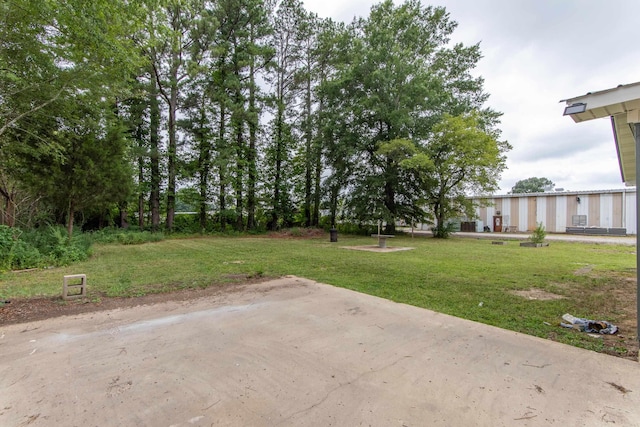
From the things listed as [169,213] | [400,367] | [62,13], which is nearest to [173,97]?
[169,213]

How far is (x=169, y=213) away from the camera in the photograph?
16.9 meters

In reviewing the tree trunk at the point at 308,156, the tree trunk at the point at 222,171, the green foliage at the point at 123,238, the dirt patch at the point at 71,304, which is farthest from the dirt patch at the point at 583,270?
the tree trunk at the point at 222,171

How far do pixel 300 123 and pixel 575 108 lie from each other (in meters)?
18.9

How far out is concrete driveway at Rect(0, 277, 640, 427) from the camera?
72.2 inches

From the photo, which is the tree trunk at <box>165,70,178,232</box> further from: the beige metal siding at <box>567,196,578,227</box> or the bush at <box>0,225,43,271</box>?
the beige metal siding at <box>567,196,578,227</box>

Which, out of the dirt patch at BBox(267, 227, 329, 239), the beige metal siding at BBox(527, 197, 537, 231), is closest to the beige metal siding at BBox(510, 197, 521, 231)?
the beige metal siding at BBox(527, 197, 537, 231)

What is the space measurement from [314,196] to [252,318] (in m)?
16.6

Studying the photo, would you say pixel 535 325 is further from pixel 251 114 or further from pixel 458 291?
pixel 251 114

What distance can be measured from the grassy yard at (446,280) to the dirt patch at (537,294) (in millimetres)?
19

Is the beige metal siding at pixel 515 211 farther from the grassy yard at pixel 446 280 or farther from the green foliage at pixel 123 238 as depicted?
the green foliage at pixel 123 238

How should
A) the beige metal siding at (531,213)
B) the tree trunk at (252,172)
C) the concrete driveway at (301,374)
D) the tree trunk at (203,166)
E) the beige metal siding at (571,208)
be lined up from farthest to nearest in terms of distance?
the beige metal siding at (531,213) < the beige metal siding at (571,208) < the tree trunk at (252,172) < the tree trunk at (203,166) < the concrete driveway at (301,374)

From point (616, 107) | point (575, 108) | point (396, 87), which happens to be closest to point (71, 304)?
point (575, 108)

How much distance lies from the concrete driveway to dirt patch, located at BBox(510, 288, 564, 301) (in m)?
1.88

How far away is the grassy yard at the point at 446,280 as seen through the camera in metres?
3.72
